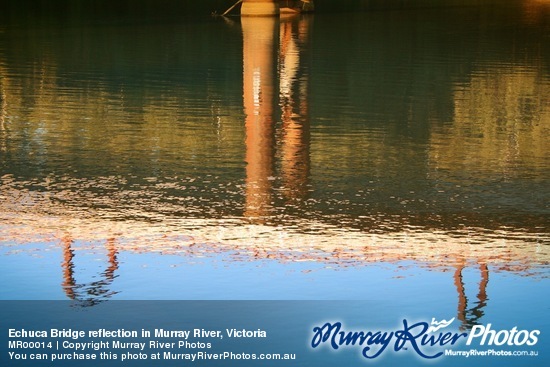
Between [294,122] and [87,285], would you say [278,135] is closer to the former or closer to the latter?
[294,122]

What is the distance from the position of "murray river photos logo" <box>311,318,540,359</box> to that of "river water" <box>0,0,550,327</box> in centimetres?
33

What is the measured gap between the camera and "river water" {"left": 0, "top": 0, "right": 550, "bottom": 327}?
38.8 ft

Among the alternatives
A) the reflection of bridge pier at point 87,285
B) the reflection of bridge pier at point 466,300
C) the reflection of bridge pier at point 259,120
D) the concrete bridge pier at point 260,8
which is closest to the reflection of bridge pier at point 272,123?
the reflection of bridge pier at point 259,120

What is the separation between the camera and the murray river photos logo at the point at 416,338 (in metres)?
10.1

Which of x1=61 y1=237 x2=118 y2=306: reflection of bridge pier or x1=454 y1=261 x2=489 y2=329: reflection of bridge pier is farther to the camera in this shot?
x1=61 y1=237 x2=118 y2=306: reflection of bridge pier

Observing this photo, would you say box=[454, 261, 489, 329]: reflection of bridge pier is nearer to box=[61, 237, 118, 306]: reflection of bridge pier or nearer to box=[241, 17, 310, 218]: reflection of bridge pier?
box=[61, 237, 118, 306]: reflection of bridge pier

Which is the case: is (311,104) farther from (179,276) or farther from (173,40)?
(173,40)

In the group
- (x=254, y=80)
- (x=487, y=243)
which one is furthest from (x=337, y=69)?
(x=487, y=243)

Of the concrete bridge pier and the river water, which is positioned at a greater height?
the concrete bridge pier

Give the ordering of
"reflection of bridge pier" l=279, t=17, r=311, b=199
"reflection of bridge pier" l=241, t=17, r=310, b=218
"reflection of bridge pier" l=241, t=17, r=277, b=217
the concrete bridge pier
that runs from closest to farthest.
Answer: "reflection of bridge pier" l=241, t=17, r=277, b=217, "reflection of bridge pier" l=241, t=17, r=310, b=218, "reflection of bridge pier" l=279, t=17, r=311, b=199, the concrete bridge pier

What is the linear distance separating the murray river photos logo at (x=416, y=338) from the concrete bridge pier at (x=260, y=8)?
190ft

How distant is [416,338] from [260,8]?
58.8 m

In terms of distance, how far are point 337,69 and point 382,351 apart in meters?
24.8

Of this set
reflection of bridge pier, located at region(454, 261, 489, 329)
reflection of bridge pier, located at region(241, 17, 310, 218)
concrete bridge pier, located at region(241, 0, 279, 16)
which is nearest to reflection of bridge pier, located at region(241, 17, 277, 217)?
reflection of bridge pier, located at region(241, 17, 310, 218)
